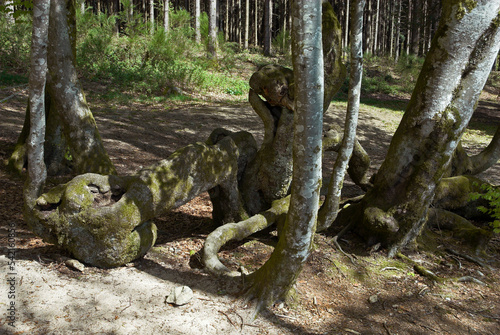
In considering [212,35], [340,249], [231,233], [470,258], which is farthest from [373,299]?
[212,35]

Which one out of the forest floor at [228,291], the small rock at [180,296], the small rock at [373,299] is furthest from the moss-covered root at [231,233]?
the small rock at [373,299]

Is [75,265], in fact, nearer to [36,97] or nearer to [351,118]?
[36,97]

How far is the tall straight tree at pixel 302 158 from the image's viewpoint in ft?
10.4

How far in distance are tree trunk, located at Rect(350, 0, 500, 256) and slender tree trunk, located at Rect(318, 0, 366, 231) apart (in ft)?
1.73

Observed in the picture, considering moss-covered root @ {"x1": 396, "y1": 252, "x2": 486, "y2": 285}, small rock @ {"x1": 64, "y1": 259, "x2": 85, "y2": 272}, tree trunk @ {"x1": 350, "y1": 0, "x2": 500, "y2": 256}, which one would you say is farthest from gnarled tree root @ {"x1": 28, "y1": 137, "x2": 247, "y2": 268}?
moss-covered root @ {"x1": 396, "y1": 252, "x2": 486, "y2": 285}

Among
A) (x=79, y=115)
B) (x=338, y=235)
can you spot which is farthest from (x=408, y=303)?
(x=79, y=115)

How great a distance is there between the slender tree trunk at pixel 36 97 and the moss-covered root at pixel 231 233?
185 cm

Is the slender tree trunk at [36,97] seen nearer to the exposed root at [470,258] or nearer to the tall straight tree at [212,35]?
the exposed root at [470,258]

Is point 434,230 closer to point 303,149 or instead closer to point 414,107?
point 414,107

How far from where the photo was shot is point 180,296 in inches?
152

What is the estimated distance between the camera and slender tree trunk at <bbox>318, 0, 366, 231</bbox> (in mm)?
4527

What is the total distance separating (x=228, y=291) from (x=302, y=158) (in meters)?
1.61

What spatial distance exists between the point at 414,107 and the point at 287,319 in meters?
3.01

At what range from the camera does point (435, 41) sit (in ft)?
16.5
